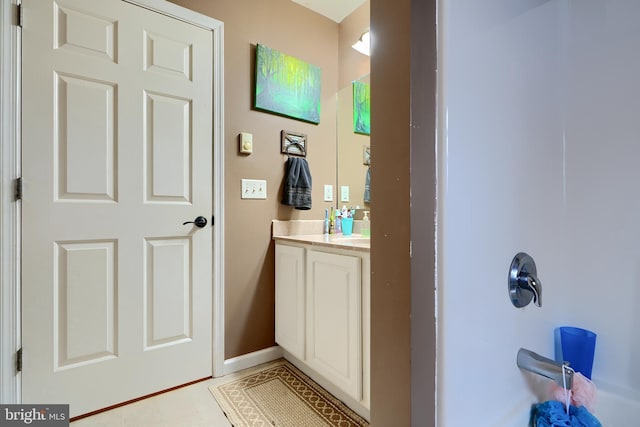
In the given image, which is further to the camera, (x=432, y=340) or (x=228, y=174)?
(x=228, y=174)

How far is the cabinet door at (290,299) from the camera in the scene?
1.57 m

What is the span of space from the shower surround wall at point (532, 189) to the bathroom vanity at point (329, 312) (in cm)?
54

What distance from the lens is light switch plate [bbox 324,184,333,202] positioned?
216 centimetres

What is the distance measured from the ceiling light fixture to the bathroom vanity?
1.49m

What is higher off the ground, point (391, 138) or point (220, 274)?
point (391, 138)

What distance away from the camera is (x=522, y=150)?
0.70m

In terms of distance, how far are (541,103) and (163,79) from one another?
5.59 feet

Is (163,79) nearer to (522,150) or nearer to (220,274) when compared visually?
(220,274)

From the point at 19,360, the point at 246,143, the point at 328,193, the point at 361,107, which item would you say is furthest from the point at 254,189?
the point at 19,360

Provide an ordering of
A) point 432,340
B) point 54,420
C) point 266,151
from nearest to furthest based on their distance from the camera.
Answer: point 432,340, point 54,420, point 266,151

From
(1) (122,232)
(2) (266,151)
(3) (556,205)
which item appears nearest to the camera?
(3) (556,205)

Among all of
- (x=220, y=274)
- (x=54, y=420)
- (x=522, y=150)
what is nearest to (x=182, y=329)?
(x=220, y=274)

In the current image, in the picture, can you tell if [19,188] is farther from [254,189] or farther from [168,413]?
[168,413]

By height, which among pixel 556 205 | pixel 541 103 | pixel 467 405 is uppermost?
pixel 541 103
